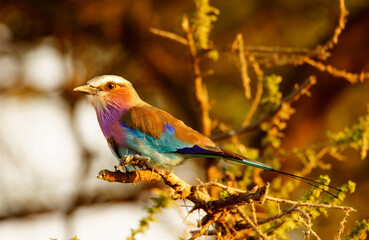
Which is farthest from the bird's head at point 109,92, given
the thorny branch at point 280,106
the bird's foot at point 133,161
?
the thorny branch at point 280,106

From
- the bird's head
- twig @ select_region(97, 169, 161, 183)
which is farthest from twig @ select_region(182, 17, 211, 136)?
twig @ select_region(97, 169, 161, 183)

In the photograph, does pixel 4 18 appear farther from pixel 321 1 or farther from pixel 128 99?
pixel 128 99

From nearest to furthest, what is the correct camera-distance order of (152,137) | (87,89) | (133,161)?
1. (133,161)
2. (152,137)
3. (87,89)

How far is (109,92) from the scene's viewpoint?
12.2 ft

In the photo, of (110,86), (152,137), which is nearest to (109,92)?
(110,86)

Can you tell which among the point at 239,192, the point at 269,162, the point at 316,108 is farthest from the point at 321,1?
the point at 239,192

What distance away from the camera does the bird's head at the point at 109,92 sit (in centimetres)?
363

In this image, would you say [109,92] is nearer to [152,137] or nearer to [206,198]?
[152,137]

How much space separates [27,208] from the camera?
286 inches

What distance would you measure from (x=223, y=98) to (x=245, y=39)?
82 cm

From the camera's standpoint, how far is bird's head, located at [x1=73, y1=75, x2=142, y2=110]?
3.63 metres

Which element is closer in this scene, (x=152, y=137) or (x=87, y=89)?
(x=152, y=137)

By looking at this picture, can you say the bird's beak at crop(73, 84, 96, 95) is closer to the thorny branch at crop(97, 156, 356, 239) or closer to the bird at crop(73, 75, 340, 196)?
the bird at crop(73, 75, 340, 196)

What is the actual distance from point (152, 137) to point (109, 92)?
0.52 meters
